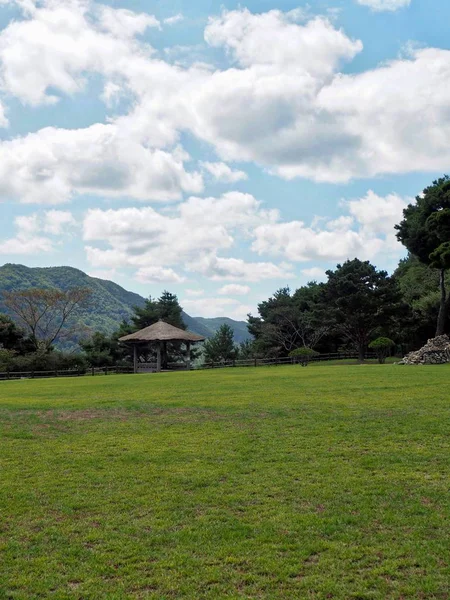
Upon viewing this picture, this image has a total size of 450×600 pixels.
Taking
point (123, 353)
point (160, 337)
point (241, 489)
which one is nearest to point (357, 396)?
point (241, 489)

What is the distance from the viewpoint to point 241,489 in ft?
20.5

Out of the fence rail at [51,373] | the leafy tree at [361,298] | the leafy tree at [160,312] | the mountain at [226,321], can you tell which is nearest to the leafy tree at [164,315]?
the leafy tree at [160,312]

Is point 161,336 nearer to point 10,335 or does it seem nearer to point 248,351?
point 10,335

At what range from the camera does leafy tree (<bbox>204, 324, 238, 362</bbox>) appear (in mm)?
54125

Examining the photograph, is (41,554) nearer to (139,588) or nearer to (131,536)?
(131,536)

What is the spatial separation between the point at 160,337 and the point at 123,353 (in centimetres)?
1351

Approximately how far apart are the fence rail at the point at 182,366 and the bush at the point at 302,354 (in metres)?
0.26

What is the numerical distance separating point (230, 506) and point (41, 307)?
42512mm

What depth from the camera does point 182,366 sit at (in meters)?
39.9

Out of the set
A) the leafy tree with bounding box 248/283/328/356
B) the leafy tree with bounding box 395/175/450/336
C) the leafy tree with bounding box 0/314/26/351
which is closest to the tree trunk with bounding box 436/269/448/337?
the leafy tree with bounding box 395/175/450/336

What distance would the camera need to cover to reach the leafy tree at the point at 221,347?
178 ft

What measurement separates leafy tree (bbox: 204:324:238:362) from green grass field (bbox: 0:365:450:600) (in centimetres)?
4263

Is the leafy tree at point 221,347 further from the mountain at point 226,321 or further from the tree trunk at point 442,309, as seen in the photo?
the mountain at point 226,321

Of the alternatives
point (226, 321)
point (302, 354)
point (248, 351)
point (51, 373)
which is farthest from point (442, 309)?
point (226, 321)
